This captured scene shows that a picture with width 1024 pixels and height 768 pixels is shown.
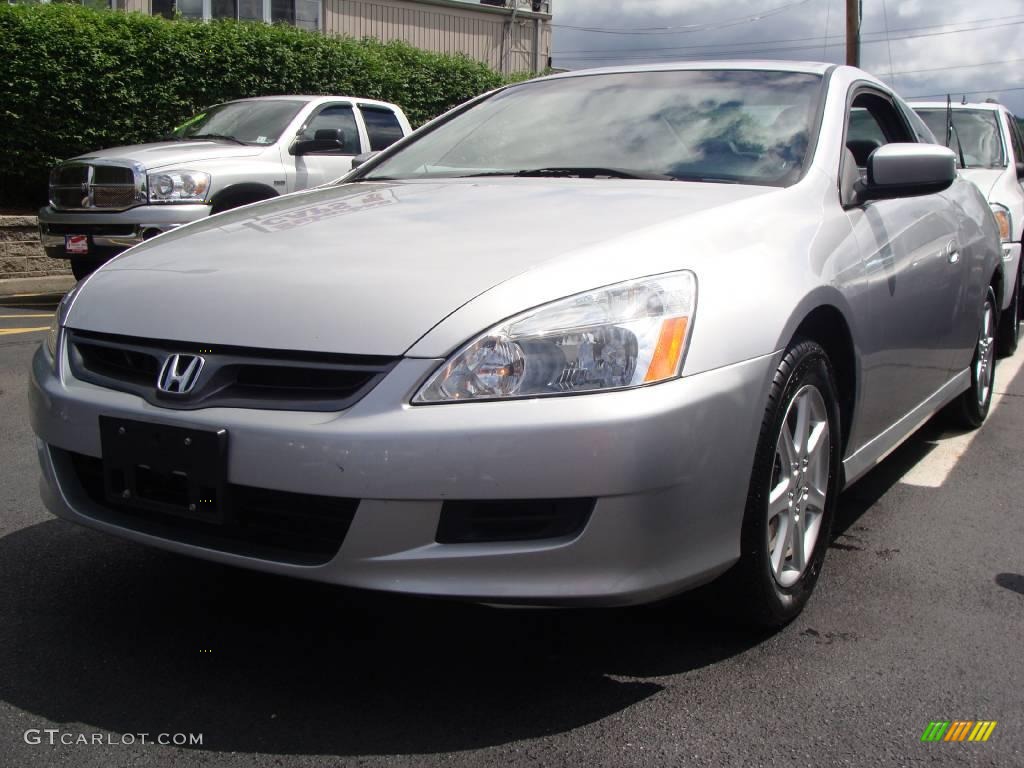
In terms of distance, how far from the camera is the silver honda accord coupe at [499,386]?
228 cm

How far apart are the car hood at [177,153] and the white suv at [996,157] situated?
5.72m

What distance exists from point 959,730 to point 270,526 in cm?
158

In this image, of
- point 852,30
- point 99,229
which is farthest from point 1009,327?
point 852,30

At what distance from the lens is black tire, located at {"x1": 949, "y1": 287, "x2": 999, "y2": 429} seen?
16.7 ft

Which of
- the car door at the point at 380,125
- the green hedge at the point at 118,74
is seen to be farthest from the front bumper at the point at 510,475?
the green hedge at the point at 118,74

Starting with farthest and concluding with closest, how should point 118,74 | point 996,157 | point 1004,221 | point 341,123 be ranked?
1. point 118,74
2. point 341,123
3. point 996,157
4. point 1004,221

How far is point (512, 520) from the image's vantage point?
2.32 m

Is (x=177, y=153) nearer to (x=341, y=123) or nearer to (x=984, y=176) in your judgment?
(x=341, y=123)

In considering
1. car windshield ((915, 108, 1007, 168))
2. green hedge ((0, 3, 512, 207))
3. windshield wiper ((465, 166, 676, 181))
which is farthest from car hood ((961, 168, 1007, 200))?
green hedge ((0, 3, 512, 207))

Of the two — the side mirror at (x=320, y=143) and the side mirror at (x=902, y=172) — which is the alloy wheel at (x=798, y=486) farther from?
the side mirror at (x=320, y=143)

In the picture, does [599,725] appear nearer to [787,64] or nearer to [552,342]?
[552,342]

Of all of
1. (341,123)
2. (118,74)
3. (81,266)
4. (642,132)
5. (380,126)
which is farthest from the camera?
(118,74)

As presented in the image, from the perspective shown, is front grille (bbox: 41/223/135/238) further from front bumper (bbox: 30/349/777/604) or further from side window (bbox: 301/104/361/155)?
front bumper (bbox: 30/349/777/604)

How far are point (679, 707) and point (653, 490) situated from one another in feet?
1.80
